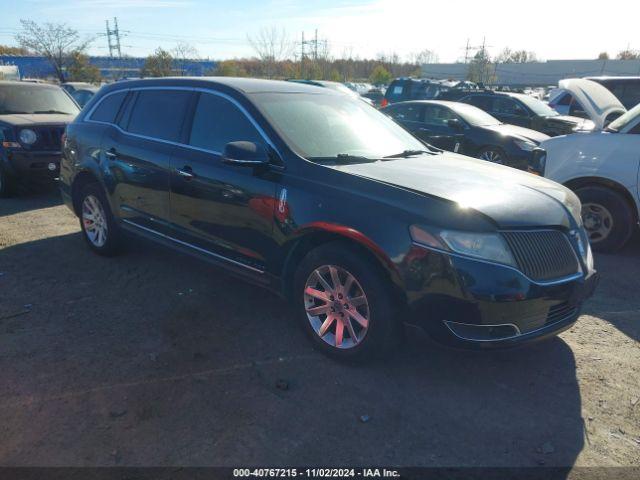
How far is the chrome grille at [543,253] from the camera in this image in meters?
2.86

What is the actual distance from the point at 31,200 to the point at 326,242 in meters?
6.60

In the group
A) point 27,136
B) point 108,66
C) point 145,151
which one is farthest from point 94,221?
point 108,66

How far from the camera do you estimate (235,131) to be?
12.3 ft

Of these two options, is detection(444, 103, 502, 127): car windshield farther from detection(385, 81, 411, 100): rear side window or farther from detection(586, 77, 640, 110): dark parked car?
detection(385, 81, 411, 100): rear side window

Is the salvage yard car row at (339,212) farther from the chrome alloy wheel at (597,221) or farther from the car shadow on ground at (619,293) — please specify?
the chrome alloy wheel at (597,221)

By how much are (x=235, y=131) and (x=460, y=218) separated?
74.0 inches

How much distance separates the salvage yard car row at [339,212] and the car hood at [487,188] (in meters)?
0.01

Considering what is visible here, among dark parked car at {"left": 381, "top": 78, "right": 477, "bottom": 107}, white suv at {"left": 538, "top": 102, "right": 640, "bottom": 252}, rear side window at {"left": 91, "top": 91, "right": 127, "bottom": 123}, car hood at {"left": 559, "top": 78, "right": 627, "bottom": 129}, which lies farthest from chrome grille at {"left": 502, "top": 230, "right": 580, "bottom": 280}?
dark parked car at {"left": 381, "top": 78, "right": 477, "bottom": 107}

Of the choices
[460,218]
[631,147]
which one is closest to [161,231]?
[460,218]

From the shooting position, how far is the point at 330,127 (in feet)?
12.8

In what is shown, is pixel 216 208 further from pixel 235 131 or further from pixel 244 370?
pixel 244 370

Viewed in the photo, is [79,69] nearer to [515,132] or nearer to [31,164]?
[31,164]

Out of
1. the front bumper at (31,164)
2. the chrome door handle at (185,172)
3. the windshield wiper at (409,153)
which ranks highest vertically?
the windshield wiper at (409,153)

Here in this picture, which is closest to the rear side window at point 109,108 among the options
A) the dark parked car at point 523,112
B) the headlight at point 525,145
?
the headlight at point 525,145
